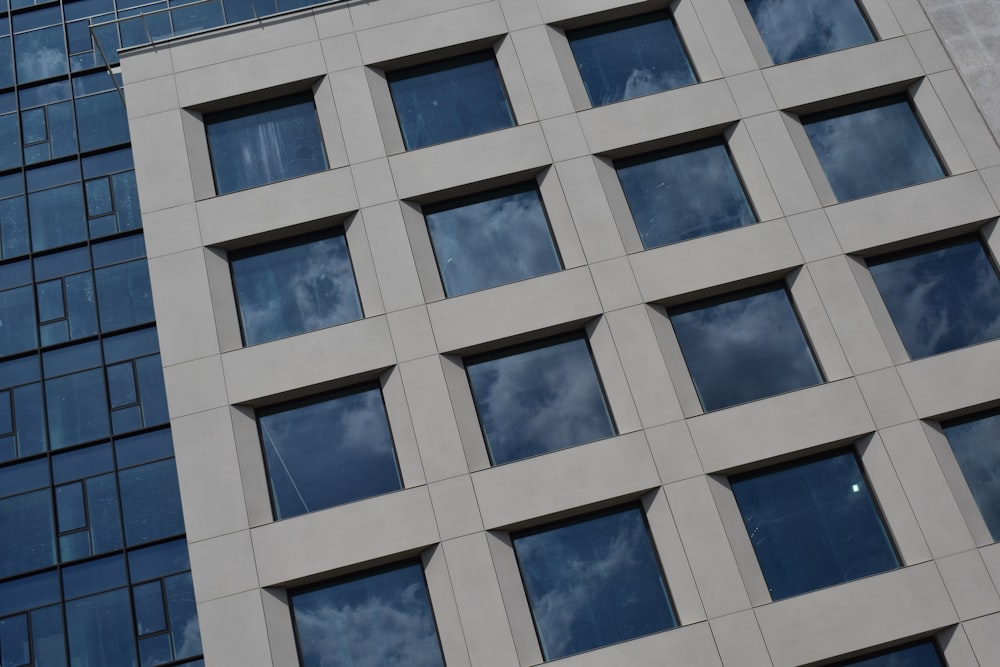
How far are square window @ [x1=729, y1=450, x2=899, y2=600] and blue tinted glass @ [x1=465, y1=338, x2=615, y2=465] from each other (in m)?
3.58

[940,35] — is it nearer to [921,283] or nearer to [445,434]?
[921,283]

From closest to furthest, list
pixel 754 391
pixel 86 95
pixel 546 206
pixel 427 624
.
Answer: pixel 427 624, pixel 754 391, pixel 546 206, pixel 86 95

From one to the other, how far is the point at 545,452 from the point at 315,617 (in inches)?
235

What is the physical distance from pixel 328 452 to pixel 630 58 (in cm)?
1241

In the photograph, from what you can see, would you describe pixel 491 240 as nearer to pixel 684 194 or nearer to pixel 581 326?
pixel 581 326

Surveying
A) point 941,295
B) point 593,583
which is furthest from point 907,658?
point 941,295

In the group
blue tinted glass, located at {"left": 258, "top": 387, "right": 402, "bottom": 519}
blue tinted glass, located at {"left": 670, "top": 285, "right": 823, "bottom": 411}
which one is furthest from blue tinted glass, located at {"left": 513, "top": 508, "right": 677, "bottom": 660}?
blue tinted glass, located at {"left": 258, "top": 387, "right": 402, "bottom": 519}

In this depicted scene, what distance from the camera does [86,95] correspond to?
37.6 m

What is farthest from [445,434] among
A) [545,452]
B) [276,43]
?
[276,43]

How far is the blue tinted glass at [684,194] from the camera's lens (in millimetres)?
24125

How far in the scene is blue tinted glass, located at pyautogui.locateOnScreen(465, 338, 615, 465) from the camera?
882 inches

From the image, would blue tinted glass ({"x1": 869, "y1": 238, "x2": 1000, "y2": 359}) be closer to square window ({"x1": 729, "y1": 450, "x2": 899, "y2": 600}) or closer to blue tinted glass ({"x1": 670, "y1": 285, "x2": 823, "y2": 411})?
blue tinted glass ({"x1": 670, "y1": 285, "x2": 823, "y2": 411})

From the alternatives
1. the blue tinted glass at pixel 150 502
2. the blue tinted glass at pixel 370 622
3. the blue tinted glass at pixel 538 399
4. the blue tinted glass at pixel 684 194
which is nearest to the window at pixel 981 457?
the blue tinted glass at pixel 684 194

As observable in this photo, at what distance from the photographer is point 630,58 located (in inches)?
1017
